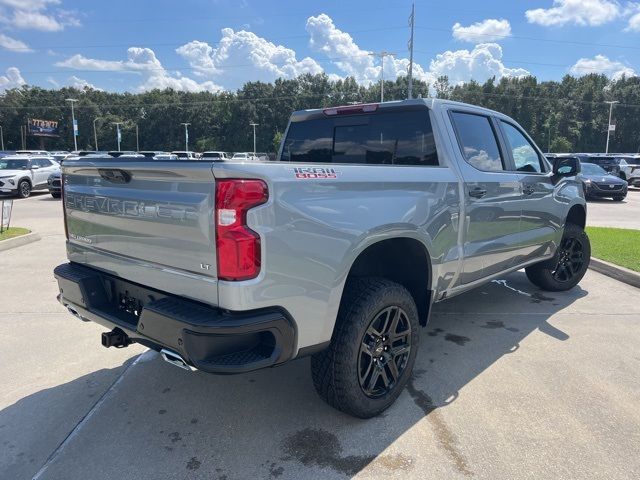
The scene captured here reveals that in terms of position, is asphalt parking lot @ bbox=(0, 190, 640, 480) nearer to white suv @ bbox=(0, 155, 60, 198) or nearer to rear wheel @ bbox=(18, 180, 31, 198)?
white suv @ bbox=(0, 155, 60, 198)

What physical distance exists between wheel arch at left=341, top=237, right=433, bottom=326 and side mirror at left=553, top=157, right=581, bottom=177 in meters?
2.53

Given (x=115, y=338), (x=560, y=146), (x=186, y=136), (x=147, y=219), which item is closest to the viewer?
(x=147, y=219)

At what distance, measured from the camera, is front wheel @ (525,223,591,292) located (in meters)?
5.82

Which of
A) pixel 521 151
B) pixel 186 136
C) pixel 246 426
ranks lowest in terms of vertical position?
pixel 246 426

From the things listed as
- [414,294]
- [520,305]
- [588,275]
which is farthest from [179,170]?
[588,275]

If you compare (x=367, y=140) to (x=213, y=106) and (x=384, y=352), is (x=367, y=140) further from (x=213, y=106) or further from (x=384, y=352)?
(x=213, y=106)

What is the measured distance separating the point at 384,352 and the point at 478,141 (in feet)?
6.79

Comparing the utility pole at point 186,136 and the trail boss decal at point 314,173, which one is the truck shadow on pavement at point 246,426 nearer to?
the trail boss decal at point 314,173

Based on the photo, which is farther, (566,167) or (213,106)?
(213,106)

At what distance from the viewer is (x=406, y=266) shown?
3539 mm

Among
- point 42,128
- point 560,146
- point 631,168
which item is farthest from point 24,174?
point 42,128

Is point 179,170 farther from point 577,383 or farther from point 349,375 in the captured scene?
point 577,383

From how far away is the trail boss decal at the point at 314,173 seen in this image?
2.43 meters

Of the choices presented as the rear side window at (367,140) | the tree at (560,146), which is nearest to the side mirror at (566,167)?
the rear side window at (367,140)
